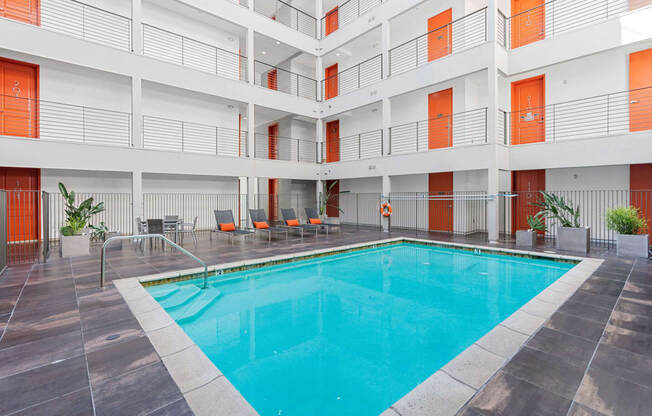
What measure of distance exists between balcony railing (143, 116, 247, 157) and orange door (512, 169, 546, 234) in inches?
388

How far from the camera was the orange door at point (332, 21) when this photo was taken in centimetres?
1391

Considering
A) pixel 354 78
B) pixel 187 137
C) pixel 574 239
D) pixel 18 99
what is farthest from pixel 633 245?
pixel 18 99

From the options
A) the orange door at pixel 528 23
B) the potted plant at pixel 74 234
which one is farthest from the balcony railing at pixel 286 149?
the potted plant at pixel 74 234

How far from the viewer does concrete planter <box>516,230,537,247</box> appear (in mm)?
7727

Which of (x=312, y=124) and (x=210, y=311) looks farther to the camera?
(x=312, y=124)

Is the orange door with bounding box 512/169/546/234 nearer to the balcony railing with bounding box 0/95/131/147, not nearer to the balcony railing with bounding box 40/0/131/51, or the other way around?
the balcony railing with bounding box 0/95/131/147

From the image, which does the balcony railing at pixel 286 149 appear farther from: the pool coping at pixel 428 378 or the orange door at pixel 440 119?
the pool coping at pixel 428 378

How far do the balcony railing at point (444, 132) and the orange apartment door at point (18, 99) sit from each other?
11.2 metres

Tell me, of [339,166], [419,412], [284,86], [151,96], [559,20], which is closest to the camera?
[419,412]

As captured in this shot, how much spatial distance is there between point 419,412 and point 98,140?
467 inches

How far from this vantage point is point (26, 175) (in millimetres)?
8867

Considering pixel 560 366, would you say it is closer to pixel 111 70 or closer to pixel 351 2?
pixel 111 70

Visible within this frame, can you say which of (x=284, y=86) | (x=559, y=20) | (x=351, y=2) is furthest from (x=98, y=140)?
(x=559, y=20)

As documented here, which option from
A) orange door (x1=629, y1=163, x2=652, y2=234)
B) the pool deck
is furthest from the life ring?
the pool deck
